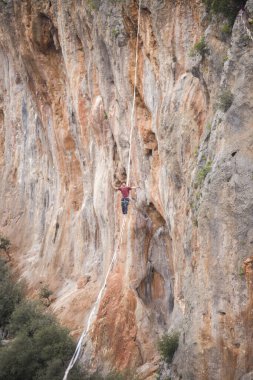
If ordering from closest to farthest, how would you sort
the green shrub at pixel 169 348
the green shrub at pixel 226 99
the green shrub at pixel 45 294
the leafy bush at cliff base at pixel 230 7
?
1. the green shrub at pixel 226 99
2. the leafy bush at cliff base at pixel 230 7
3. the green shrub at pixel 169 348
4. the green shrub at pixel 45 294

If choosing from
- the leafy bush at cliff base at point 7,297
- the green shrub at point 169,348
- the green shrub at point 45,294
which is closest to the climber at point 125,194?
the green shrub at point 169,348

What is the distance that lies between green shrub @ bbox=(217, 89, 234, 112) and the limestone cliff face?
4cm

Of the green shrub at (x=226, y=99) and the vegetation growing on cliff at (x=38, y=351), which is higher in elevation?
the green shrub at (x=226, y=99)

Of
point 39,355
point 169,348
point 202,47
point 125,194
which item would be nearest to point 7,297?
point 39,355

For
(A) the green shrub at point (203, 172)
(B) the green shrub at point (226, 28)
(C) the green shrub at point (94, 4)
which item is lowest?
(A) the green shrub at point (203, 172)

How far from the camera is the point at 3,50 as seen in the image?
35.1m

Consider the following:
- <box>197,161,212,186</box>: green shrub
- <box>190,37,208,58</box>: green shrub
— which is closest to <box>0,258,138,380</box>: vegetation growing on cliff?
<box>197,161,212,186</box>: green shrub

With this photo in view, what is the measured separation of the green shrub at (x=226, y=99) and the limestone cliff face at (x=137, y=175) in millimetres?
42

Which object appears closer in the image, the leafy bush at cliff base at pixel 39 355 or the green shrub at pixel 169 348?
the green shrub at pixel 169 348

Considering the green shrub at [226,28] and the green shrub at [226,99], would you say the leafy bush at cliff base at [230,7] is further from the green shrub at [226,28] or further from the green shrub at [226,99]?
the green shrub at [226,99]

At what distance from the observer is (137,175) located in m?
19.2

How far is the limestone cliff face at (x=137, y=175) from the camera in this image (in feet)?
34.4

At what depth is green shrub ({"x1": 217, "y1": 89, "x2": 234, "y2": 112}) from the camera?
10.7 m

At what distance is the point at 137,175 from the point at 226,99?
344 inches
